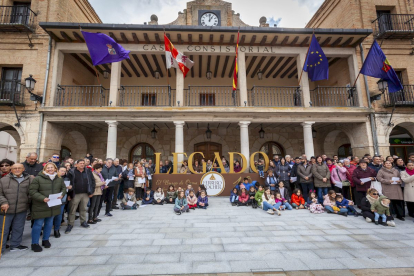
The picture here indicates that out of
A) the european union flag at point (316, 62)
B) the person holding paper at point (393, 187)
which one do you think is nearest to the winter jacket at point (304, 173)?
the person holding paper at point (393, 187)

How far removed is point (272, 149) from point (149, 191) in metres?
8.18

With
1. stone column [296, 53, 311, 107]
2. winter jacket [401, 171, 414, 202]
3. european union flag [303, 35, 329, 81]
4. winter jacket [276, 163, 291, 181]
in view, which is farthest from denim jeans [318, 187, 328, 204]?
european union flag [303, 35, 329, 81]

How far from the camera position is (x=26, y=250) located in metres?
3.19

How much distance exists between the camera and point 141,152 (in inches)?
467

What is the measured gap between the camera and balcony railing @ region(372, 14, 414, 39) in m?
9.32

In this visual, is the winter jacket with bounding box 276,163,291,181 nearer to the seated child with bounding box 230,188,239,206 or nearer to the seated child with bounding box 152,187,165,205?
the seated child with bounding box 230,188,239,206

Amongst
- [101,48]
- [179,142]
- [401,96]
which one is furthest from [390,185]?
[101,48]

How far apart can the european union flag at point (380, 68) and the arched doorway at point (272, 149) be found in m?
5.65

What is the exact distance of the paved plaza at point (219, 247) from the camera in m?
2.63

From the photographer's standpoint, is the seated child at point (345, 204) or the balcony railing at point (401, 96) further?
the balcony railing at point (401, 96)

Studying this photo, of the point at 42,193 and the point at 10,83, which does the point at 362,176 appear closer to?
the point at 42,193

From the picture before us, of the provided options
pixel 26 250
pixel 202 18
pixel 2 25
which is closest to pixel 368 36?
pixel 202 18

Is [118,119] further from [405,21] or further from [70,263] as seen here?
[405,21]

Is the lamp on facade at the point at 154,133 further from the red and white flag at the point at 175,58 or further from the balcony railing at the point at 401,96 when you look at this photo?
the balcony railing at the point at 401,96
